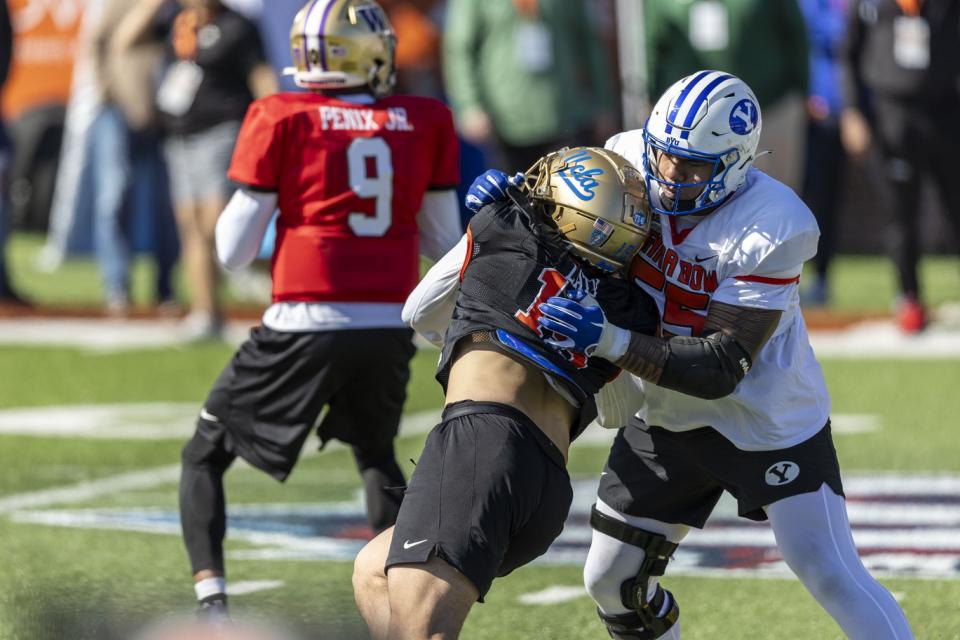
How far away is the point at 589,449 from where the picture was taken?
924cm

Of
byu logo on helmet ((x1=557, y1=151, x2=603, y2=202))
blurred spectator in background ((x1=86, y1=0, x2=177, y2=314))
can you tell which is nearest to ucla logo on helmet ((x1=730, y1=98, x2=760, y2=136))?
byu logo on helmet ((x1=557, y1=151, x2=603, y2=202))

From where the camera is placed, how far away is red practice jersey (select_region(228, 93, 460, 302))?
584 centimetres

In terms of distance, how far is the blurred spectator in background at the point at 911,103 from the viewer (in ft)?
39.2

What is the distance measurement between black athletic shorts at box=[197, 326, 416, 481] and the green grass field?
572mm

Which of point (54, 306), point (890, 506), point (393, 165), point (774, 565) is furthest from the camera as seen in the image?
point (54, 306)

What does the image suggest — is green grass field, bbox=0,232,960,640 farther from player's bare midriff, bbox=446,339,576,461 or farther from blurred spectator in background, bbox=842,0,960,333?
player's bare midriff, bbox=446,339,576,461

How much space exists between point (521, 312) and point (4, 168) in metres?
9.44

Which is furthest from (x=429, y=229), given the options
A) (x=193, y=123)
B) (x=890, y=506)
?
(x=193, y=123)

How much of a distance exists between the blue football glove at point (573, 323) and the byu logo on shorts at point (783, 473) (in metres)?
0.70

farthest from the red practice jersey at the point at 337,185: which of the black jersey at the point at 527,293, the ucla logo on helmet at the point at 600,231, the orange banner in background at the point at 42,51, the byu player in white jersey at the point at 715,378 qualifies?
the orange banner in background at the point at 42,51

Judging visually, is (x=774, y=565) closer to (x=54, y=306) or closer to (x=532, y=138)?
(x=532, y=138)

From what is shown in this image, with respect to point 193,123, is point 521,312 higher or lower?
higher

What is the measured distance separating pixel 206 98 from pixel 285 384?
5.82 meters

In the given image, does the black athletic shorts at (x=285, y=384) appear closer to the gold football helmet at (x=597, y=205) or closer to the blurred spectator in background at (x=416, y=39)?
the gold football helmet at (x=597, y=205)
